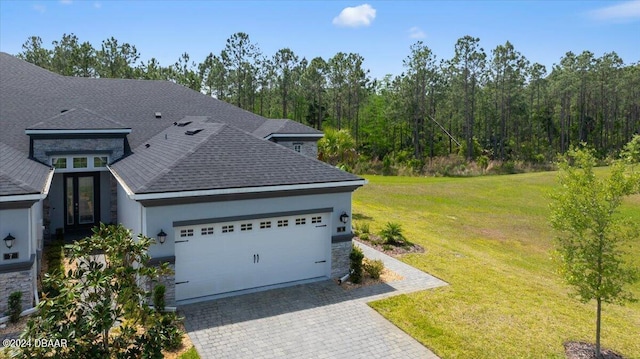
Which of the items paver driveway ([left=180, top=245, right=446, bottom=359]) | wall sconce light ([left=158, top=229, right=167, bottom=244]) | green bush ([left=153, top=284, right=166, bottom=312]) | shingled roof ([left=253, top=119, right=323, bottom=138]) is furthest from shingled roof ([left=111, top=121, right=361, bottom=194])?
shingled roof ([left=253, top=119, right=323, bottom=138])

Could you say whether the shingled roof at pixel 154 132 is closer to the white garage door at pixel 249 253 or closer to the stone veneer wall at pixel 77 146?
the stone veneer wall at pixel 77 146

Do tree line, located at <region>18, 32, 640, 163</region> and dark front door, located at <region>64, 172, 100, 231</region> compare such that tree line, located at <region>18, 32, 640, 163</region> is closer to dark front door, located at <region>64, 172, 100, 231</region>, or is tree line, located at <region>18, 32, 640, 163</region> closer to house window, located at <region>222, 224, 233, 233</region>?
dark front door, located at <region>64, 172, 100, 231</region>

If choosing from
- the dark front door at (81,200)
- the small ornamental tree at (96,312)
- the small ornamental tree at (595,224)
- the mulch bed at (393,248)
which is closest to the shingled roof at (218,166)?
the dark front door at (81,200)

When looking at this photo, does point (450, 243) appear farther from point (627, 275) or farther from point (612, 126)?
point (612, 126)

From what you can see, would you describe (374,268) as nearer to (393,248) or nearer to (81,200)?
(393,248)

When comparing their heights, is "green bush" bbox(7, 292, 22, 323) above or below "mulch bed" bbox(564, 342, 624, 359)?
above
